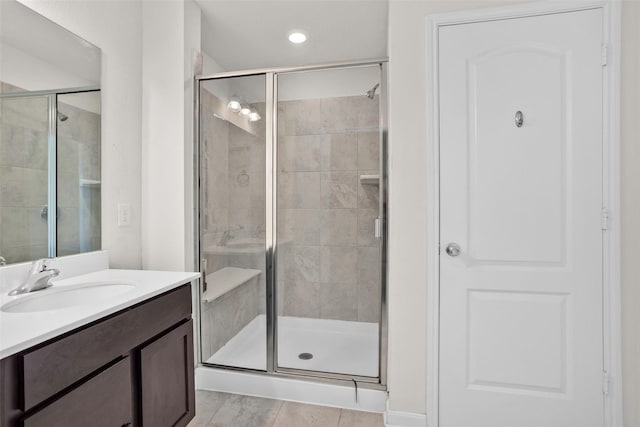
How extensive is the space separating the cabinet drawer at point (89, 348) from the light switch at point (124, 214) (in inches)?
29.1

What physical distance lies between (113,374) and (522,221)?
71.3 inches

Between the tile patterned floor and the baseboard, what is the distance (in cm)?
7

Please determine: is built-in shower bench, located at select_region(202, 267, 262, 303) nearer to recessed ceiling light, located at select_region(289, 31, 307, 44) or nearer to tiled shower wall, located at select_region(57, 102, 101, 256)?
tiled shower wall, located at select_region(57, 102, 101, 256)

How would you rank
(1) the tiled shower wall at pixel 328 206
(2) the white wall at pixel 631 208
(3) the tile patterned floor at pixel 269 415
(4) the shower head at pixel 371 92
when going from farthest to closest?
(1) the tiled shower wall at pixel 328 206
(4) the shower head at pixel 371 92
(3) the tile patterned floor at pixel 269 415
(2) the white wall at pixel 631 208

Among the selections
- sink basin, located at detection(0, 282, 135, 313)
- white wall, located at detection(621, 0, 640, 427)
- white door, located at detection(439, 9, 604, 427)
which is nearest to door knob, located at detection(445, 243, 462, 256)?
white door, located at detection(439, 9, 604, 427)

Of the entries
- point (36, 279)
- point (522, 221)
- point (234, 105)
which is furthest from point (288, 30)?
point (36, 279)

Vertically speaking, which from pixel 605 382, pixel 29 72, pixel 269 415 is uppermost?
pixel 29 72

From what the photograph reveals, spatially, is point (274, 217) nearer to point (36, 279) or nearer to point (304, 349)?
point (304, 349)

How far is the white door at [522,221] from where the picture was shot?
5.08ft

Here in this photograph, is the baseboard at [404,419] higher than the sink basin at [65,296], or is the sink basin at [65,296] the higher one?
the sink basin at [65,296]

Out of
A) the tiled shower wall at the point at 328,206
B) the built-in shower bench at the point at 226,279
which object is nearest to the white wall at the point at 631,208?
the tiled shower wall at the point at 328,206

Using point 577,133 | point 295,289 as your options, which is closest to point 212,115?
point 295,289

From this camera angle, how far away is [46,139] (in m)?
1.46

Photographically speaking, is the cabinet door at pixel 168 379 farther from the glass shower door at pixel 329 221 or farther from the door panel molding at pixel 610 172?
the door panel molding at pixel 610 172
